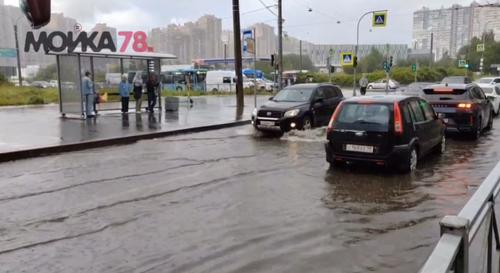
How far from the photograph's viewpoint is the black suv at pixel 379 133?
877 cm

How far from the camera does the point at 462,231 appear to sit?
1989 millimetres

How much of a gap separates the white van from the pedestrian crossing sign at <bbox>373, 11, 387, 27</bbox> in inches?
862

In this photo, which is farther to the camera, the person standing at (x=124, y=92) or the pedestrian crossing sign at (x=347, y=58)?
the pedestrian crossing sign at (x=347, y=58)

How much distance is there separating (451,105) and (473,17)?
73.7 meters

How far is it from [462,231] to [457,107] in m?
12.3

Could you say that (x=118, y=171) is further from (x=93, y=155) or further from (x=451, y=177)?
(x=451, y=177)

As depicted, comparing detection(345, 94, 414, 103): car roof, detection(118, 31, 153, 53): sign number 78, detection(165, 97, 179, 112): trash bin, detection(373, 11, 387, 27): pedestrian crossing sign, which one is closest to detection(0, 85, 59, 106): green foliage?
detection(118, 31, 153, 53): sign number 78

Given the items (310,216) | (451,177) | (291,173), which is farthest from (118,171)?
(451,177)

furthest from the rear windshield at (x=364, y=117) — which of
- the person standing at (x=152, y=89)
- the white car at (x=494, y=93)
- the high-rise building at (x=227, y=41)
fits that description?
the high-rise building at (x=227, y=41)

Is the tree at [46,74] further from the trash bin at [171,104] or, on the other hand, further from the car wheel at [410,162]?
the car wheel at [410,162]

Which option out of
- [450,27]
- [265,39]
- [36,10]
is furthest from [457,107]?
[450,27]

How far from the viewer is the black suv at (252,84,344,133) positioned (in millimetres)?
14578

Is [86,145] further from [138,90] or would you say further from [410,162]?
[138,90]

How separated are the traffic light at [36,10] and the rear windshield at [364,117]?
7481 mm
